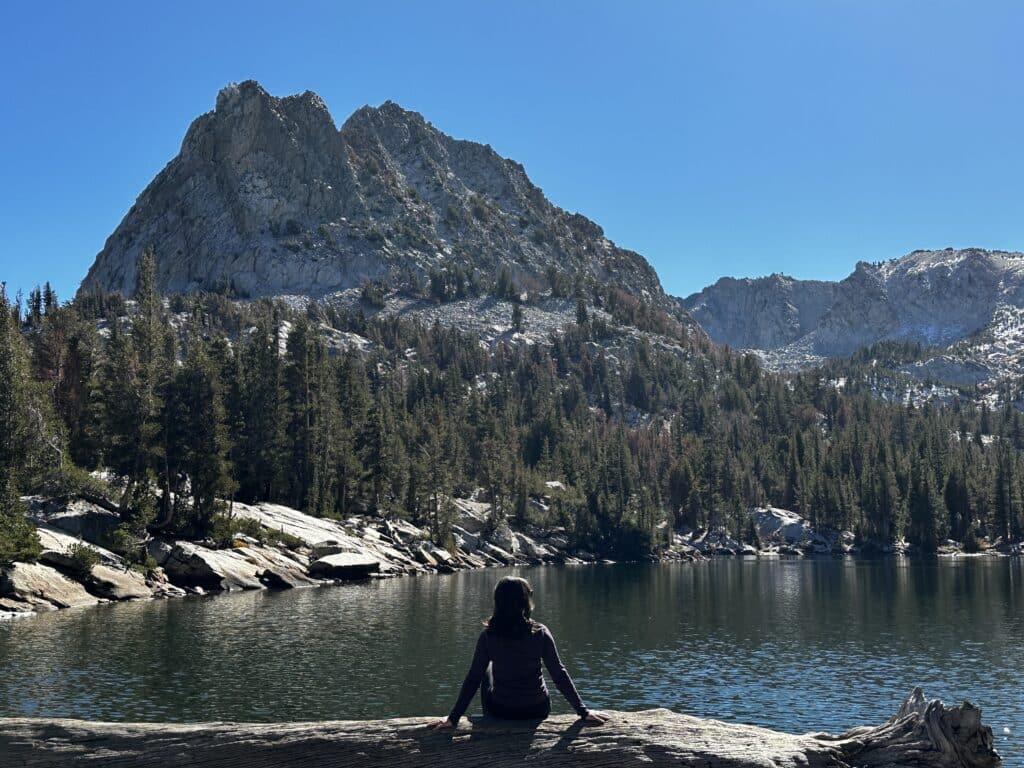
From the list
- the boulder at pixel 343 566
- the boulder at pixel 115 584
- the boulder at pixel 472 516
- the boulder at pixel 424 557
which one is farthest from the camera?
the boulder at pixel 472 516

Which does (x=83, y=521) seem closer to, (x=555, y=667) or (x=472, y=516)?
(x=555, y=667)

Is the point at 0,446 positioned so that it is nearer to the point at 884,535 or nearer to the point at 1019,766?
the point at 1019,766

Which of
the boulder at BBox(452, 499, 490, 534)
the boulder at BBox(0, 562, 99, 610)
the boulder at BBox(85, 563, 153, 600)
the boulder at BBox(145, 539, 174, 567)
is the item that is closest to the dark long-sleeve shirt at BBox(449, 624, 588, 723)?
the boulder at BBox(0, 562, 99, 610)

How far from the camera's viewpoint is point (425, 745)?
1059cm

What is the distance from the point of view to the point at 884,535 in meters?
176

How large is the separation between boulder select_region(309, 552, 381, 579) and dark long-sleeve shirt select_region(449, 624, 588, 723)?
7730cm

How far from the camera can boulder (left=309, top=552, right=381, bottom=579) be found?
281ft

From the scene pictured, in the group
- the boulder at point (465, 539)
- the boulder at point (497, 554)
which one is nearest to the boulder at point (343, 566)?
the boulder at point (465, 539)

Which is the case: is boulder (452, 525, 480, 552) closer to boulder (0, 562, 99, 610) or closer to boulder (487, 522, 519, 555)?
boulder (487, 522, 519, 555)

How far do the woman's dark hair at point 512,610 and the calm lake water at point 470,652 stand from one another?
21752 millimetres

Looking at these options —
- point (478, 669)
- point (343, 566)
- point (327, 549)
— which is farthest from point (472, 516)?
point (478, 669)

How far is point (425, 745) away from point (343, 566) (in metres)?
79.4

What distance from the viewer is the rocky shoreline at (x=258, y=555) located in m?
61.0

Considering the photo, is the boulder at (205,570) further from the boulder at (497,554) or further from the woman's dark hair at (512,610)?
the woman's dark hair at (512,610)
